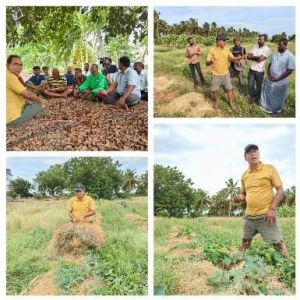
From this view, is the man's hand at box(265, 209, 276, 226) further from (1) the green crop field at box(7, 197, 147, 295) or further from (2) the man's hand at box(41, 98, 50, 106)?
(2) the man's hand at box(41, 98, 50, 106)

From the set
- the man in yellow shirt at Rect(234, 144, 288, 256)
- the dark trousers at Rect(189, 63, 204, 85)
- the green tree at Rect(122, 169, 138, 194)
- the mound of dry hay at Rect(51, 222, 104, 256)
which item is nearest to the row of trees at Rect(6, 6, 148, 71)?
the dark trousers at Rect(189, 63, 204, 85)

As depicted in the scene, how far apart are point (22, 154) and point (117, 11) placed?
137 cm

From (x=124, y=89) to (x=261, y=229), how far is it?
1554 millimetres

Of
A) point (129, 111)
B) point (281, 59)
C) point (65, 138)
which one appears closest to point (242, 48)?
point (281, 59)

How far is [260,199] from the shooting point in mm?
4605

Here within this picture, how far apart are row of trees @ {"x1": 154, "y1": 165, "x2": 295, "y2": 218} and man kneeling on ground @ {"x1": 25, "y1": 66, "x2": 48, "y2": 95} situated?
112 centimetres

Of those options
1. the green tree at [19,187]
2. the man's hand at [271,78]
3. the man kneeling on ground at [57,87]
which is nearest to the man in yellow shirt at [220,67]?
the man's hand at [271,78]

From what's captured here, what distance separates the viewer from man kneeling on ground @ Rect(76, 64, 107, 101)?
4773 mm

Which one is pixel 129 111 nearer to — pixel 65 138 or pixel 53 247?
pixel 65 138

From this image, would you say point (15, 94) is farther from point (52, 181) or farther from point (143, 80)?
point (143, 80)

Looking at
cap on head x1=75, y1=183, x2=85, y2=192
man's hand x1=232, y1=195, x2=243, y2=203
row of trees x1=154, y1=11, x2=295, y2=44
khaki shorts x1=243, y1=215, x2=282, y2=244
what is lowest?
khaki shorts x1=243, y1=215, x2=282, y2=244

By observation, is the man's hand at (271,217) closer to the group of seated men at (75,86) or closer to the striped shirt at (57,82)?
the group of seated men at (75,86)

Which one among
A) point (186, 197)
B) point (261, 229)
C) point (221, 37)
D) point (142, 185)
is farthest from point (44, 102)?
point (261, 229)

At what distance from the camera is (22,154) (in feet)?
15.3
